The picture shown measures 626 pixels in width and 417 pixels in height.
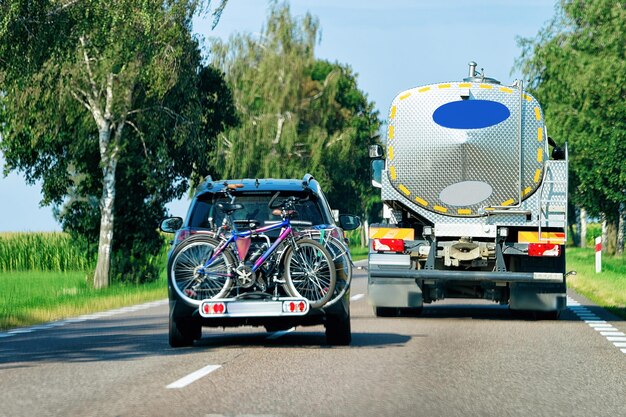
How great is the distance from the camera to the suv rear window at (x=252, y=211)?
1522cm

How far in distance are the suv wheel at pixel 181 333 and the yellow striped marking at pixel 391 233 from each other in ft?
18.9

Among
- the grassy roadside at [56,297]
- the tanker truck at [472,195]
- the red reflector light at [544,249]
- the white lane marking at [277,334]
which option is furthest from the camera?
the grassy roadside at [56,297]

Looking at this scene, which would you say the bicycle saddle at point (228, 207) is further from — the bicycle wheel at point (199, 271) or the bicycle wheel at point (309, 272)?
the bicycle wheel at point (309, 272)

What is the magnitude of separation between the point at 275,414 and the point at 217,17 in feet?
85.8

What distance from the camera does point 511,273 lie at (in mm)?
20016

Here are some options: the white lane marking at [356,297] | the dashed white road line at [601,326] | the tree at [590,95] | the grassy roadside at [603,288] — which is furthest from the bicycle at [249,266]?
the tree at [590,95]

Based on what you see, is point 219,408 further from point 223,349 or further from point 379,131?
point 379,131

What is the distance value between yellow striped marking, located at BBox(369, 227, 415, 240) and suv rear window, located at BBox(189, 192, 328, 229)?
211 inches

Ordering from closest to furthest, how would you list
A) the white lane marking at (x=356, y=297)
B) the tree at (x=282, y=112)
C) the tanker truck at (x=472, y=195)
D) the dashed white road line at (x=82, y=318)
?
1. the dashed white road line at (x=82, y=318)
2. the tanker truck at (x=472, y=195)
3. the white lane marking at (x=356, y=297)
4. the tree at (x=282, y=112)

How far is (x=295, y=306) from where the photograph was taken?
46.8ft

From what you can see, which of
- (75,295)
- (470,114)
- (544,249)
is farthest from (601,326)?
(75,295)

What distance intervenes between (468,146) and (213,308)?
744 cm

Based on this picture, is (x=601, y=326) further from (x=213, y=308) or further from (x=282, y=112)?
(x=282, y=112)

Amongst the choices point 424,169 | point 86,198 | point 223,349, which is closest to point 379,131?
point 86,198
